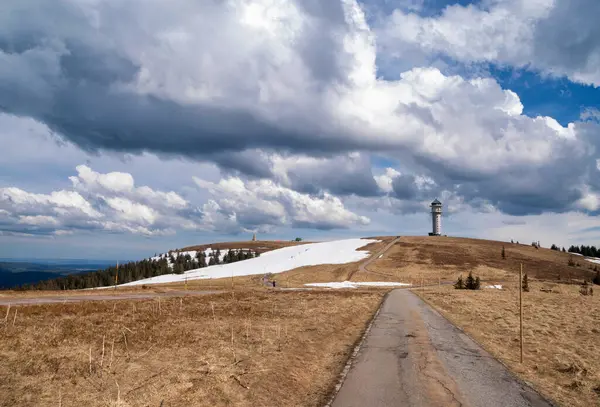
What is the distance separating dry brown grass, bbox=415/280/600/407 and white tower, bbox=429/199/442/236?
461 ft

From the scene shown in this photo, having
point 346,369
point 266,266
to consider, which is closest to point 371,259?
point 266,266

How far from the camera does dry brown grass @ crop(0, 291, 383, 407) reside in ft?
40.1

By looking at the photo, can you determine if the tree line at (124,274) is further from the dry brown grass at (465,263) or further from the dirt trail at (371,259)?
the dry brown grass at (465,263)

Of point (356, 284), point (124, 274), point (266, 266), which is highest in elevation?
point (266, 266)

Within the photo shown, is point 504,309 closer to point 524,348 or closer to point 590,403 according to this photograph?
point 524,348

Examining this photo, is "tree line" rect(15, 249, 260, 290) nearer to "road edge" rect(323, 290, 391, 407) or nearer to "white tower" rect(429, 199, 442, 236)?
"white tower" rect(429, 199, 442, 236)

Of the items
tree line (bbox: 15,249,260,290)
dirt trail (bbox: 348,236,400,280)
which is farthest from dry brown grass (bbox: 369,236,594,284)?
tree line (bbox: 15,249,260,290)

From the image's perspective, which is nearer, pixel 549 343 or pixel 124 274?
pixel 549 343

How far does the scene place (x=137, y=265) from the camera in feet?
495

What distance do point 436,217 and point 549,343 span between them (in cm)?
16364

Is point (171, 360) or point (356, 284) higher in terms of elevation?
point (171, 360)

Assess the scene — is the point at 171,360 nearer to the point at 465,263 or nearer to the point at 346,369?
the point at 346,369

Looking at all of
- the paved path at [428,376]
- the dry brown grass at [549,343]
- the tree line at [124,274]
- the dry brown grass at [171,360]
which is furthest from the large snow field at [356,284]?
the tree line at [124,274]

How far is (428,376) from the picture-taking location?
14.5 m
